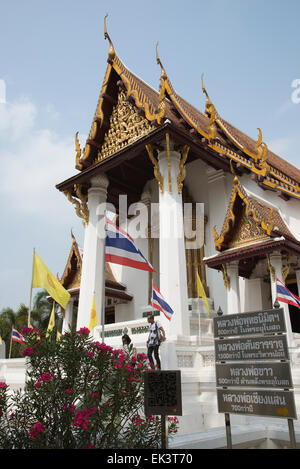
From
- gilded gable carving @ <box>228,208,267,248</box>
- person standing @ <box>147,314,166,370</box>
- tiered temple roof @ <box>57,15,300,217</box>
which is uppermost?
tiered temple roof @ <box>57,15,300,217</box>

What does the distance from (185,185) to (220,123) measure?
2.22 meters

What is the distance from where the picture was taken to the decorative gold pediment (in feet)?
35.1

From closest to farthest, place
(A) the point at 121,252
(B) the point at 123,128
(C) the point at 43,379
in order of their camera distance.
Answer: (C) the point at 43,379, (A) the point at 121,252, (B) the point at 123,128

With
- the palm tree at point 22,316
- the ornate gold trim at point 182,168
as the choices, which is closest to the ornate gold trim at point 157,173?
the ornate gold trim at point 182,168

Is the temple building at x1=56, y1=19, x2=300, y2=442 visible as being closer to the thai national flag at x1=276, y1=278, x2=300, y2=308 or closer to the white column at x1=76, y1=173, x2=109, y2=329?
the white column at x1=76, y1=173, x2=109, y2=329

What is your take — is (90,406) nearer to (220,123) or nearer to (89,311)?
(89,311)

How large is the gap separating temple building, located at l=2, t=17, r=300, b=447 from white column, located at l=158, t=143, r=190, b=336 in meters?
0.02

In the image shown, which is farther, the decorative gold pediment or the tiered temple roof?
the decorative gold pediment

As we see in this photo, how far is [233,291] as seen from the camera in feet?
30.3

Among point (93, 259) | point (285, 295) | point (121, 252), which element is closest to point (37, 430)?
point (121, 252)

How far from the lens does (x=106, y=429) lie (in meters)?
3.11

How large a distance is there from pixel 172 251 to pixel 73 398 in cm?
615

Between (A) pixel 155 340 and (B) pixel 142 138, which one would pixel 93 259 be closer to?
(B) pixel 142 138

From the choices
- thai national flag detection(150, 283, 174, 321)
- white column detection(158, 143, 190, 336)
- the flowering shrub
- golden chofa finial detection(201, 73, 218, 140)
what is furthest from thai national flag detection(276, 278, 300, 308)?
the flowering shrub
